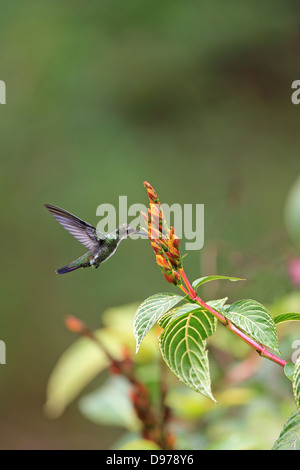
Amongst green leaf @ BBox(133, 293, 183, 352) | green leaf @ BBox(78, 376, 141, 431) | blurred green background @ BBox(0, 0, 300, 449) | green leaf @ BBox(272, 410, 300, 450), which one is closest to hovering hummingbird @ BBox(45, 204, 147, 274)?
green leaf @ BBox(133, 293, 183, 352)

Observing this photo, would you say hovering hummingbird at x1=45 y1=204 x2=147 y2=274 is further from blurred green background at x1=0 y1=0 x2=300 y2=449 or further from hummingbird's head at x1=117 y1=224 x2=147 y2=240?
blurred green background at x1=0 y1=0 x2=300 y2=449

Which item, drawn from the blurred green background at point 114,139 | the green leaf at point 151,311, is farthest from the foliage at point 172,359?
the blurred green background at point 114,139

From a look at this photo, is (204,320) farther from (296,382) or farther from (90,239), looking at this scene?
(90,239)

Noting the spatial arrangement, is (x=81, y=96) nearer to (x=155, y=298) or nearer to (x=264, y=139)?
(x=264, y=139)

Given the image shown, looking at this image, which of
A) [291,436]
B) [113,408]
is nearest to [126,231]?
[291,436]

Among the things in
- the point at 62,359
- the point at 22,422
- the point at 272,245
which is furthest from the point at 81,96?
the point at 272,245

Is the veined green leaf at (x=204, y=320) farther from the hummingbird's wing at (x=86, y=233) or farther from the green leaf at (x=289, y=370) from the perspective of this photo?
the hummingbird's wing at (x=86, y=233)
